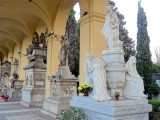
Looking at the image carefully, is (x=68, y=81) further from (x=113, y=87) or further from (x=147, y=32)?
(x=147, y=32)

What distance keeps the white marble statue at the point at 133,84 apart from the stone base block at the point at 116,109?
212mm

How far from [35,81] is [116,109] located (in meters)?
7.37

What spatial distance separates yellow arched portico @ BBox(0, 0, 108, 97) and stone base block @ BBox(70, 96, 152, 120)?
2.84 meters

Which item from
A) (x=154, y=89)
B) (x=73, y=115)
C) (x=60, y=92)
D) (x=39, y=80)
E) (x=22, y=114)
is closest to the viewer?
(x=73, y=115)

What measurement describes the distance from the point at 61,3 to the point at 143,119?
24.2 ft

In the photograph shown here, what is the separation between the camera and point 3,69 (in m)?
22.8

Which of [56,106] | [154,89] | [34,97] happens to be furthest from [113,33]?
[154,89]

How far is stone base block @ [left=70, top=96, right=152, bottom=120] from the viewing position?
357cm

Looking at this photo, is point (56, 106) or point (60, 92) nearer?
point (56, 106)

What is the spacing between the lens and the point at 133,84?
171 inches

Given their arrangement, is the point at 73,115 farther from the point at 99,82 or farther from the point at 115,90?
the point at 115,90

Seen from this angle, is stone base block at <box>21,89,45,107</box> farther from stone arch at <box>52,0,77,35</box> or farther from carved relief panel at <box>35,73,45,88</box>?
stone arch at <box>52,0,77,35</box>

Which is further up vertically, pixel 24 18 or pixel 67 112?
pixel 24 18

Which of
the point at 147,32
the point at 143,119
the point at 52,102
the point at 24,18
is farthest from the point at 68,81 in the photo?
the point at 147,32
